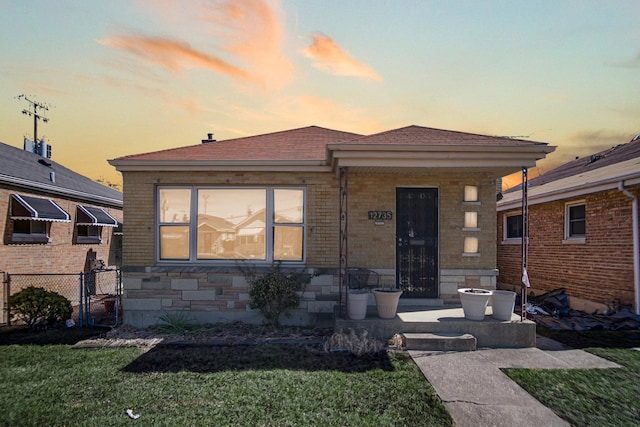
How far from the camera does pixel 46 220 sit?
10.0 meters

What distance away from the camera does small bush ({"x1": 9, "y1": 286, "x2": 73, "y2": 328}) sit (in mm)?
8117

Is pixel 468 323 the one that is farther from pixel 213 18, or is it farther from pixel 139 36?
pixel 139 36

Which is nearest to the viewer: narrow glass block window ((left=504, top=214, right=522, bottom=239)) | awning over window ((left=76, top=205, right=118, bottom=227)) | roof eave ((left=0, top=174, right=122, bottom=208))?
roof eave ((left=0, top=174, right=122, bottom=208))

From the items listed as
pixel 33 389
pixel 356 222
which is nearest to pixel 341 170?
pixel 356 222

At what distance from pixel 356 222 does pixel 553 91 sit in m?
6.56

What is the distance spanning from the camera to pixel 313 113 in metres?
12.5

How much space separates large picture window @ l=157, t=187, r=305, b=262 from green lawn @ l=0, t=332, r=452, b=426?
2344 millimetres

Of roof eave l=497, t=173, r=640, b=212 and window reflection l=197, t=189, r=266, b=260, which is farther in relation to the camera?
window reflection l=197, t=189, r=266, b=260

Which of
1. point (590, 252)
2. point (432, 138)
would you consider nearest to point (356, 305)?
point (432, 138)

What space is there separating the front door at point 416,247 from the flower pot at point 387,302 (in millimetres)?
1351

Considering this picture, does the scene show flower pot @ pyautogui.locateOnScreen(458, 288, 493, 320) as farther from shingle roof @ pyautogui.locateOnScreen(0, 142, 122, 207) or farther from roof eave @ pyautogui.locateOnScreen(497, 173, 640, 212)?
shingle roof @ pyautogui.locateOnScreen(0, 142, 122, 207)

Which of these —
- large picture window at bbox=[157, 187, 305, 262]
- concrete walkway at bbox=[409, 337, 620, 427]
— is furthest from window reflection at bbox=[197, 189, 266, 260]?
concrete walkway at bbox=[409, 337, 620, 427]

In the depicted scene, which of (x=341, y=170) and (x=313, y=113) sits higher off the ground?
(x=313, y=113)

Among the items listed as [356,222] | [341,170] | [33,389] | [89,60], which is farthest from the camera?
[89,60]
